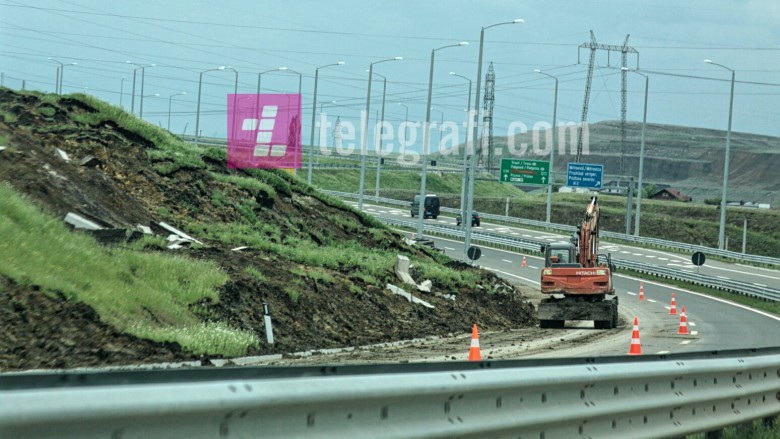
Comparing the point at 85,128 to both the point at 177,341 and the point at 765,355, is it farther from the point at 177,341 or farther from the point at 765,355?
the point at 765,355

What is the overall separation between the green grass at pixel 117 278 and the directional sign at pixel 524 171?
61639 mm

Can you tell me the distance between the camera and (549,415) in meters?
6.74

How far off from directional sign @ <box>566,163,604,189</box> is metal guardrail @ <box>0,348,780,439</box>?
75.2 meters

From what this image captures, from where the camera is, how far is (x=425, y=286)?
108 feet

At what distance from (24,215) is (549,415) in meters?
15.7

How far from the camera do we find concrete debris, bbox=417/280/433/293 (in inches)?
1270

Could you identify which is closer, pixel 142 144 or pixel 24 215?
pixel 24 215

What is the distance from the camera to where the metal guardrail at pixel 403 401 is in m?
4.09

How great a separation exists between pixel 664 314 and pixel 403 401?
37.4m

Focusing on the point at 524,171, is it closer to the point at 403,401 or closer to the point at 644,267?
the point at 644,267

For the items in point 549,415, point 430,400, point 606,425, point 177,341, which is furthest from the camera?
point 177,341

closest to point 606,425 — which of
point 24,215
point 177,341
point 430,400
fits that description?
point 430,400

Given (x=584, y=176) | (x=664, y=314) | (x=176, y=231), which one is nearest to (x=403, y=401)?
(x=176, y=231)

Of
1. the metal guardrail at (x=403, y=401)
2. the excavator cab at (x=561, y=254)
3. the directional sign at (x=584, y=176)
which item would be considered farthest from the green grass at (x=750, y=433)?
the directional sign at (x=584, y=176)
